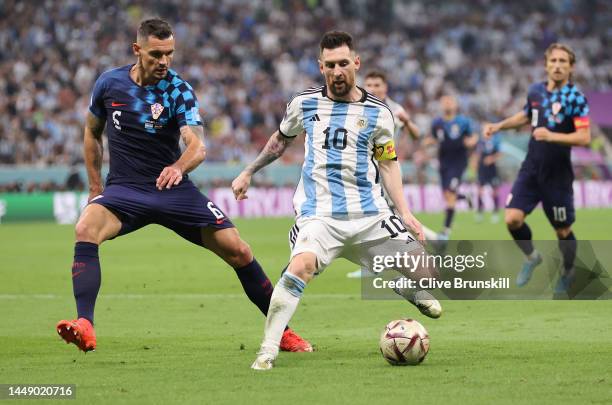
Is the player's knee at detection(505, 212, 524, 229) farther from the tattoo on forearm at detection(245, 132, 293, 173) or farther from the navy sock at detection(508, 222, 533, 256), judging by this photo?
the tattoo on forearm at detection(245, 132, 293, 173)

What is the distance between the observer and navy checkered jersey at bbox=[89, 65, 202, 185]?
8.02 m

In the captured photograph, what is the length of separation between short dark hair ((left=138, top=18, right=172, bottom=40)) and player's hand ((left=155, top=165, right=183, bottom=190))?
929 mm

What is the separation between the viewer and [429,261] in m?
7.76

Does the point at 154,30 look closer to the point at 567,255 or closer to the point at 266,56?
the point at 567,255

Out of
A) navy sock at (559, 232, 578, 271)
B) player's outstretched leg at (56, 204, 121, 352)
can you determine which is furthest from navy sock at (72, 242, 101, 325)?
navy sock at (559, 232, 578, 271)

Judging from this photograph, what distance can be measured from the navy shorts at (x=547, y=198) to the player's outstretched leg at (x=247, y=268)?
176 inches

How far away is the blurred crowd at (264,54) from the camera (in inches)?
1169

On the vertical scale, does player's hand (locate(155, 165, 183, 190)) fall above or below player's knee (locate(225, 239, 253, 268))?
above

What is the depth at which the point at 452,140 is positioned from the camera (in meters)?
20.2

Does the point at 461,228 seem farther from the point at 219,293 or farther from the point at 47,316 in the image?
the point at 47,316

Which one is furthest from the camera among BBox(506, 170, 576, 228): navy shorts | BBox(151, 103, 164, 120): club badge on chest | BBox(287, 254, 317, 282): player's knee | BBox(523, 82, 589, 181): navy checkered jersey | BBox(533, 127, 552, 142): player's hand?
BBox(506, 170, 576, 228): navy shorts

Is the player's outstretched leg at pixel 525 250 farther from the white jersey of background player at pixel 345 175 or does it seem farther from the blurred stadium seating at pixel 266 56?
the blurred stadium seating at pixel 266 56

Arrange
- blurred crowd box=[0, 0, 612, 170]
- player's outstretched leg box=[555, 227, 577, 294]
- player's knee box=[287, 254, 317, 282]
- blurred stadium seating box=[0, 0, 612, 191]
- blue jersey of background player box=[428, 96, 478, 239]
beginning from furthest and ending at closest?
blurred crowd box=[0, 0, 612, 170] → blurred stadium seating box=[0, 0, 612, 191] → blue jersey of background player box=[428, 96, 478, 239] → player's outstretched leg box=[555, 227, 577, 294] → player's knee box=[287, 254, 317, 282]

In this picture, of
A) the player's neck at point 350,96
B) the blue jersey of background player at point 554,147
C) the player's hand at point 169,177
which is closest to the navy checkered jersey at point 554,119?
the blue jersey of background player at point 554,147
